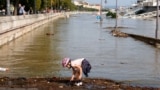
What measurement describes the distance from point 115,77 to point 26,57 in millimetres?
7749

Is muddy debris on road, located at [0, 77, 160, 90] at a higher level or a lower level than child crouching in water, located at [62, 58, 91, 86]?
lower

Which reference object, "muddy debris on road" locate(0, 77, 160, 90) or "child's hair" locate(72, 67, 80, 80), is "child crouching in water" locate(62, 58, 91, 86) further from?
"muddy debris on road" locate(0, 77, 160, 90)

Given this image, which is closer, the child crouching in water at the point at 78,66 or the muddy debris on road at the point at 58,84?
the child crouching in water at the point at 78,66

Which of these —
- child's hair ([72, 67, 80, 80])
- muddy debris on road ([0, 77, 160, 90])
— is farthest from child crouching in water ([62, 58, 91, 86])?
muddy debris on road ([0, 77, 160, 90])

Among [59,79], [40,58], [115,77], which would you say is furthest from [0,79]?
[40,58]

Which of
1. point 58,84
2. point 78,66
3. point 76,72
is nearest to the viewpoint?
point 78,66

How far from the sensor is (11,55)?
77.7 ft

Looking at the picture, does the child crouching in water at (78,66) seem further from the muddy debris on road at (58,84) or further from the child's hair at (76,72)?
the muddy debris on road at (58,84)

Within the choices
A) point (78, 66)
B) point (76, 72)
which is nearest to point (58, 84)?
point (76, 72)

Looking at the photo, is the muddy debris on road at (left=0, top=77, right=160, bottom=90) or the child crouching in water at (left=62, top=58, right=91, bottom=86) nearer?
the child crouching in water at (left=62, top=58, right=91, bottom=86)

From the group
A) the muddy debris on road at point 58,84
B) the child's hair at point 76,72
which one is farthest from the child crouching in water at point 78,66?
the muddy debris on road at point 58,84

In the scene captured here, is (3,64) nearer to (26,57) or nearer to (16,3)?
(26,57)

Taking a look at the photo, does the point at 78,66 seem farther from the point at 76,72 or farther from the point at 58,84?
the point at 58,84

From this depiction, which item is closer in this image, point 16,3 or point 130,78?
point 130,78
